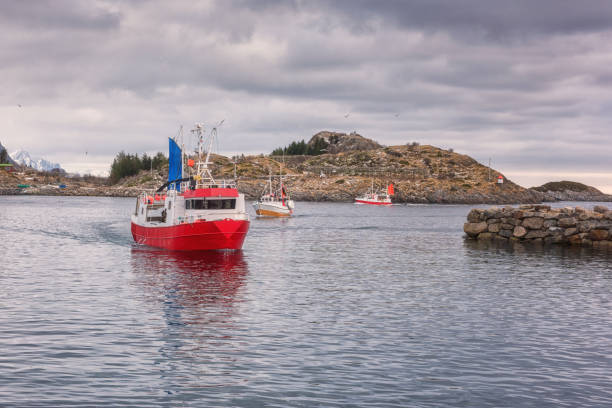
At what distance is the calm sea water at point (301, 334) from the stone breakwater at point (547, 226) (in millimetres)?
19136

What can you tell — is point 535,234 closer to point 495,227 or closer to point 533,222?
point 533,222

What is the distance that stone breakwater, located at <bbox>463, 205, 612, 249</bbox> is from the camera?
63.1 meters

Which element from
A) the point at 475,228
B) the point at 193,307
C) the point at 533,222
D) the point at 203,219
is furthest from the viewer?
the point at 475,228

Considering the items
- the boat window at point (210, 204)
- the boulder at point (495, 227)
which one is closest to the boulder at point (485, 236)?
the boulder at point (495, 227)

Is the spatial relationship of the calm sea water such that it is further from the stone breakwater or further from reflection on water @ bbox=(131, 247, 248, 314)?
the stone breakwater

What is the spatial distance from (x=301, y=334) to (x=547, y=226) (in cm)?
5089

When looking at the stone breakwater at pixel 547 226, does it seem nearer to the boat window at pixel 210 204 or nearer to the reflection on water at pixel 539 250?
the reflection on water at pixel 539 250

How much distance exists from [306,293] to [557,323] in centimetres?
1220

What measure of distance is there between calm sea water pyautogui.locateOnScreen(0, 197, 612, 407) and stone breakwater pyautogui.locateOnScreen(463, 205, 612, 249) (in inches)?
753

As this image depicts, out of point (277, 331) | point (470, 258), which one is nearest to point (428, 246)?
point (470, 258)

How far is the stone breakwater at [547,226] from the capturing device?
63.1 meters

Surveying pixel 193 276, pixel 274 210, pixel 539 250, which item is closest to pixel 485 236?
pixel 539 250

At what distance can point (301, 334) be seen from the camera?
21547 millimetres

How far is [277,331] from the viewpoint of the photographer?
21984 mm
